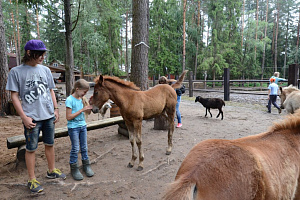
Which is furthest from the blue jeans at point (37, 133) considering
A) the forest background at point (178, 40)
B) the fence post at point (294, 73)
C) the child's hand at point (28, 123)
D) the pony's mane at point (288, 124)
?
the forest background at point (178, 40)

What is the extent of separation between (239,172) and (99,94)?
102 inches

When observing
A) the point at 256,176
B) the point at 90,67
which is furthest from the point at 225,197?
the point at 90,67

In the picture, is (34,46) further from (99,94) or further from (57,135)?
(57,135)

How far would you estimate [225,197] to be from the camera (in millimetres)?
1086

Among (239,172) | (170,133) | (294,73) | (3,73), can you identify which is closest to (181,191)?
(239,172)

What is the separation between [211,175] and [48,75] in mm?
2686

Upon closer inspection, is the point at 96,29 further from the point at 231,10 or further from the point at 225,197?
the point at 225,197

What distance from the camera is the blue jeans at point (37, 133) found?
252 cm

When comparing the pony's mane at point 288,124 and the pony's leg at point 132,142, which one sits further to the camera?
the pony's leg at point 132,142

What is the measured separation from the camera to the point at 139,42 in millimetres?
5758

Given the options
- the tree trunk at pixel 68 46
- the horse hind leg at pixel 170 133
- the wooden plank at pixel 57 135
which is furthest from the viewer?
the tree trunk at pixel 68 46

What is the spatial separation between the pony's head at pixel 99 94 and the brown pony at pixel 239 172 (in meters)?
2.25

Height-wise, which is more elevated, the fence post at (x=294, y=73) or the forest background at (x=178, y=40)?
the forest background at (x=178, y=40)

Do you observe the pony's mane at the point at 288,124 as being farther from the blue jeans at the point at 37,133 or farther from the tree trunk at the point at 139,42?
Result: the tree trunk at the point at 139,42
